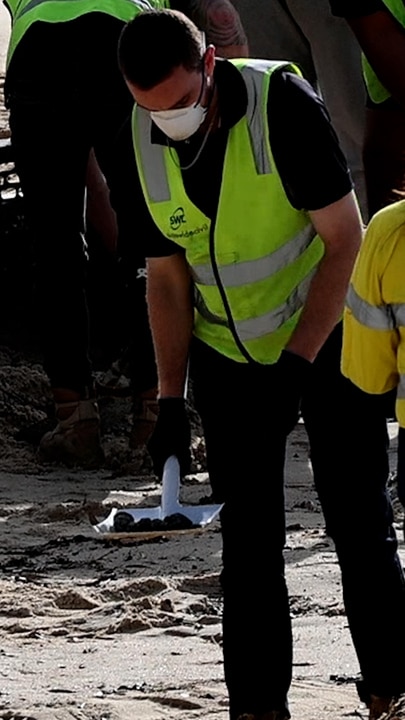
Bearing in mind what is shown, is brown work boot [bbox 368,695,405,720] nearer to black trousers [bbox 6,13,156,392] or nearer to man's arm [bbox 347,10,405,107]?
man's arm [bbox 347,10,405,107]

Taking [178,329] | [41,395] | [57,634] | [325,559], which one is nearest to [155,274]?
[178,329]

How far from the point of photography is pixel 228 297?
4145mm

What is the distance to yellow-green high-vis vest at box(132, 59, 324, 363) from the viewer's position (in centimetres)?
403

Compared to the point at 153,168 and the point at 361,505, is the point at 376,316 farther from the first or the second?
→ the point at 153,168

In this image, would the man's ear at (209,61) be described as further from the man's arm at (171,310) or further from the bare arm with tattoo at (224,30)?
the bare arm with tattoo at (224,30)

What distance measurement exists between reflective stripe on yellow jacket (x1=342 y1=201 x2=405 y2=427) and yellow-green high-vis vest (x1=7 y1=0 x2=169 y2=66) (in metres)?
3.28

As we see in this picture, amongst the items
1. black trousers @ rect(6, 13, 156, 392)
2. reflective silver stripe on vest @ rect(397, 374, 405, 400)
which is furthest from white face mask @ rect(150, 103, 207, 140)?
black trousers @ rect(6, 13, 156, 392)

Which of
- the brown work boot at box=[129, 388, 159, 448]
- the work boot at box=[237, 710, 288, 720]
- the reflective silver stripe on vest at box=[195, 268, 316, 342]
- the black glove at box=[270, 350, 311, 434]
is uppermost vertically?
the reflective silver stripe on vest at box=[195, 268, 316, 342]

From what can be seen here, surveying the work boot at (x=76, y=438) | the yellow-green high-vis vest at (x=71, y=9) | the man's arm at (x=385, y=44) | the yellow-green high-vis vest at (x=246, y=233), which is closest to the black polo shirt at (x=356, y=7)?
the man's arm at (x=385, y=44)

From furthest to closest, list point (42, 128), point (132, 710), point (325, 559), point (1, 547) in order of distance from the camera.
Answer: point (42, 128) → point (1, 547) → point (325, 559) → point (132, 710)

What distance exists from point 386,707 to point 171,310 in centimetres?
98

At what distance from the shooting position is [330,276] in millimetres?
4035

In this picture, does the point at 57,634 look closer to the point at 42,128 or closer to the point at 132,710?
the point at 132,710

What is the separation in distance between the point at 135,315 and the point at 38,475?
71 cm
